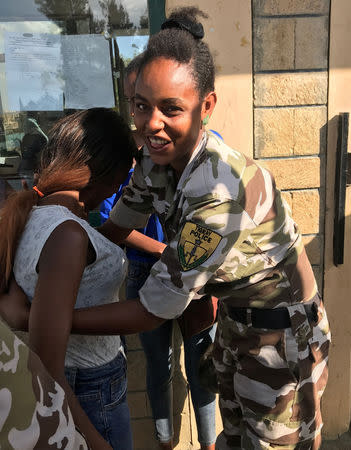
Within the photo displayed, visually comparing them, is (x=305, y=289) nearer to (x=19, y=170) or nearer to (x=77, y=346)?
(x=77, y=346)

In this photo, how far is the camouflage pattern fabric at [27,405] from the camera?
2.11 ft

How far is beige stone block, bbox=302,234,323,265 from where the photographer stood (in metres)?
2.30

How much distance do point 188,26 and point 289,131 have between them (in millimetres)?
1023

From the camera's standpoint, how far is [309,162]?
7.22ft

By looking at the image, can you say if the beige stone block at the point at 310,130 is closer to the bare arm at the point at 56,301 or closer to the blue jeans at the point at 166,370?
the blue jeans at the point at 166,370

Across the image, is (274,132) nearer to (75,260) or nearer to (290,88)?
(290,88)

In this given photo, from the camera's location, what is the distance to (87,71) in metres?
2.15

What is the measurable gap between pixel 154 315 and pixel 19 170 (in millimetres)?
1368

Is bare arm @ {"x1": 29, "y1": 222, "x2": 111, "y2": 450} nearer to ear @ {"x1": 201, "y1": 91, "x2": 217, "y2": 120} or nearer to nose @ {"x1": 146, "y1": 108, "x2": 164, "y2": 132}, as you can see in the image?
nose @ {"x1": 146, "y1": 108, "x2": 164, "y2": 132}

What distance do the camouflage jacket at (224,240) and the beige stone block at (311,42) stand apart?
1.06 meters

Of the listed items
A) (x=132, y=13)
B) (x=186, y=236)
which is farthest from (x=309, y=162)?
(x=186, y=236)

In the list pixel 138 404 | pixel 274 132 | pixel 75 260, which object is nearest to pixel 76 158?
pixel 75 260

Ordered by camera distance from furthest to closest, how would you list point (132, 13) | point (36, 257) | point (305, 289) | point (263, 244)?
point (132, 13)
point (305, 289)
point (263, 244)
point (36, 257)

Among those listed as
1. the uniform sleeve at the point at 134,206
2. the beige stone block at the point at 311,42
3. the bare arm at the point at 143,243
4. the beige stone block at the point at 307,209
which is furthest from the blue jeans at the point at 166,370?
the beige stone block at the point at 311,42
